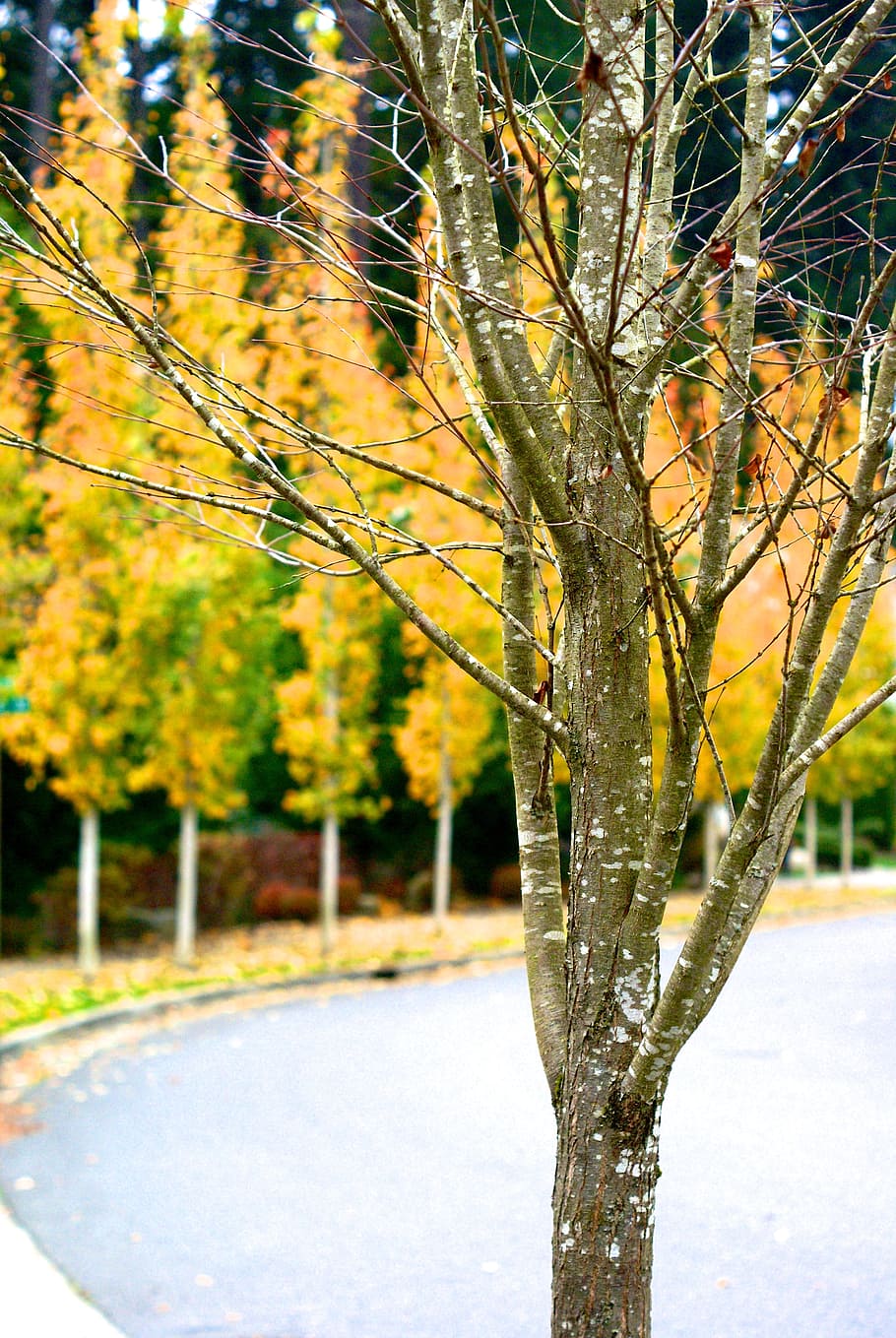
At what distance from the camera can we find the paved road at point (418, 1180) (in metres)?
5.09

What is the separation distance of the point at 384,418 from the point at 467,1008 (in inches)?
260

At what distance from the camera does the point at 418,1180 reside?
6.66m

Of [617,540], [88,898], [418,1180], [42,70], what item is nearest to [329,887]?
[88,898]

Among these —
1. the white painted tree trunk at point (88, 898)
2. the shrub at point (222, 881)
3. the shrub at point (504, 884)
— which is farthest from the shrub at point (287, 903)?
the white painted tree trunk at point (88, 898)

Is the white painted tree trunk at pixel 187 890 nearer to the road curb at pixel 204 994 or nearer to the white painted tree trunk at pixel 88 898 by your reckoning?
the white painted tree trunk at pixel 88 898

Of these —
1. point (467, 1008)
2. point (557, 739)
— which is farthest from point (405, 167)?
point (467, 1008)

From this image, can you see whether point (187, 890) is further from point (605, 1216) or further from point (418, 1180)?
point (605, 1216)

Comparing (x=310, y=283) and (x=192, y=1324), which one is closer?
(x=192, y=1324)

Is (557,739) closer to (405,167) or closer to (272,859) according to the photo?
(405,167)

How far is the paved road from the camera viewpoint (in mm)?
5090

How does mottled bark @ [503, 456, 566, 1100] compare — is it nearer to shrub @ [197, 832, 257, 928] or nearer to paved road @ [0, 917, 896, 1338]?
paved road @ [0, 917, 896, 1338]

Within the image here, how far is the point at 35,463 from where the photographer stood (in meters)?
14.9

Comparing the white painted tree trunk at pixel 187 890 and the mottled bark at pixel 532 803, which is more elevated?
the mottled bark at pixel 532 803

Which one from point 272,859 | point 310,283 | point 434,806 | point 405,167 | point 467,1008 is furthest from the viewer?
point 434,806
